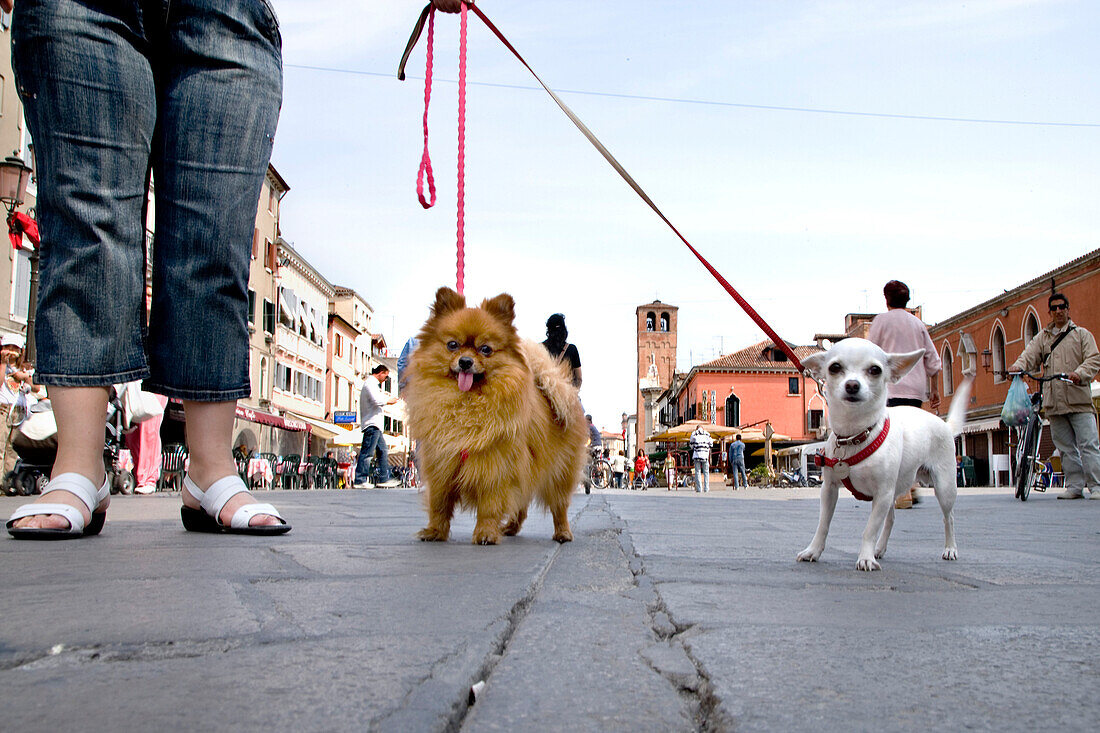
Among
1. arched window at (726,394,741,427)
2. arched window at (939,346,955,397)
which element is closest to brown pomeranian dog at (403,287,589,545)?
arched window at (939,346,955,397)

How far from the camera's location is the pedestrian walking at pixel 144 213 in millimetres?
2893

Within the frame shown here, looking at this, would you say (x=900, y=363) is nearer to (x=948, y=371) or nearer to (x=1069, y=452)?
(x=1069, y=452)

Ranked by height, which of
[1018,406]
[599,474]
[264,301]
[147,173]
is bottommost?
[599,474]

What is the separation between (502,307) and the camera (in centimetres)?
436

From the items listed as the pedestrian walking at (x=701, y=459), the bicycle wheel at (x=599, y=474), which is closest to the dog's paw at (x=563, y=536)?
the bicycle wheel at (x=599, y=474)

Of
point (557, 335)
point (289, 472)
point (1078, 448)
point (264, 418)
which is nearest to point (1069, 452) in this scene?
point (1078, 448)

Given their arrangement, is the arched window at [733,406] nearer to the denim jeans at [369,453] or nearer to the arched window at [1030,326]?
the arched window at [1030,326]

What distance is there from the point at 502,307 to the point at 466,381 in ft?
1.44

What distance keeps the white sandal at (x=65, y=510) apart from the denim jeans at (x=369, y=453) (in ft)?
38.2

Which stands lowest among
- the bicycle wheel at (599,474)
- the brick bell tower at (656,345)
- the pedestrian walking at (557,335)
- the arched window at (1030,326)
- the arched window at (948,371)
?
the bicycle wheel at (599,474)

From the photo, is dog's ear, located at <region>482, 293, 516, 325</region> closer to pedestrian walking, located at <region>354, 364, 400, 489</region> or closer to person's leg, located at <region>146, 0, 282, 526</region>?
person's leg, located at <region>146, 0, 282, 526</region>

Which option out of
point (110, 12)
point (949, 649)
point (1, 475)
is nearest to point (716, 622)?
point (949, 649)

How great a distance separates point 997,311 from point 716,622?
137 ft

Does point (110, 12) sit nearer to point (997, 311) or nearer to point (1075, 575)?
point (1075, 575)
